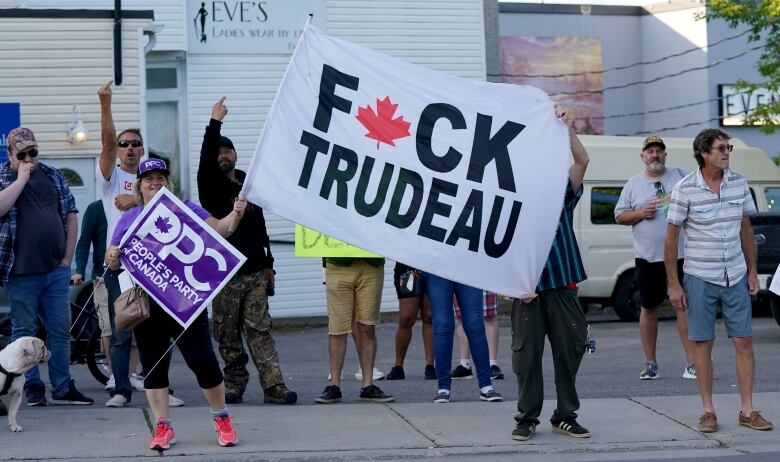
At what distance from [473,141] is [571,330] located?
1.37m

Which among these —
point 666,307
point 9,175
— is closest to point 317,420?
point 9,175

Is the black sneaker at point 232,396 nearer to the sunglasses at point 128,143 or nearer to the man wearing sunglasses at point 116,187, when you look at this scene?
the man wearing sunglasses at point 116,187

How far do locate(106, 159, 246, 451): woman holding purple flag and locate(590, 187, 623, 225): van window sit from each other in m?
11.1

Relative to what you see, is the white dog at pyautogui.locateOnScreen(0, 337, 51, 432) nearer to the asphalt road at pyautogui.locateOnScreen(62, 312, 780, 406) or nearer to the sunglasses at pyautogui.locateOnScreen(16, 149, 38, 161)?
the sunglasses at pyautogui.locateOnScreen(16, 149, 38, 161)

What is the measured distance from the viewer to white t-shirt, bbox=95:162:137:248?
948 cm

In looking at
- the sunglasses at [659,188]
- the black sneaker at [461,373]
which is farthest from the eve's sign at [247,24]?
the sunglasses at [659,188]

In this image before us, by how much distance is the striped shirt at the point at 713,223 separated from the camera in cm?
845

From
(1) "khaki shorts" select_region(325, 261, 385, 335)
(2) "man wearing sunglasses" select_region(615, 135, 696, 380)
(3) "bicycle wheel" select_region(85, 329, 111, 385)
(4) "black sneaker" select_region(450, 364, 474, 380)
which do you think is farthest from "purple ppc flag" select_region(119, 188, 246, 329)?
(2) "man wearing sunglasses" select_region(615, 135, 696, 380)

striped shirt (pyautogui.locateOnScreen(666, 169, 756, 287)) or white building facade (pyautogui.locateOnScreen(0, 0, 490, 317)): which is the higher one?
white building facade (pyautogui.locateOnScreen(0, 0, 490, 317))

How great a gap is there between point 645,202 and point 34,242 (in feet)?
16.7

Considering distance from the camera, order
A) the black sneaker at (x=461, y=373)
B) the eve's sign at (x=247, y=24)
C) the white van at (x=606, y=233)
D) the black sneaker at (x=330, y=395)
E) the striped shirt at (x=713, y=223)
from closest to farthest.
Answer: the striped shirt at (x=713, y=223) → the black sneaker at (x=330, y=395) → the black sneaker at (x=461, y=373) → the white van at (x=606, y=233) → the eve's sign at (x=247, y=24)

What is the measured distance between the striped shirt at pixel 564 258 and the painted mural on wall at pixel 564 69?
28.0 metres

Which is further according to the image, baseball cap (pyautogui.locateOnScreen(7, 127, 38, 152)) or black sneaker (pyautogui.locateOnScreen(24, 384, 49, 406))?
black sneaker (pyautogui.locateOnScreen(24, 384, 49, 406))

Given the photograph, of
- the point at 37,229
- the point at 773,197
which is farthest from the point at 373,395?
the point at 773,197
